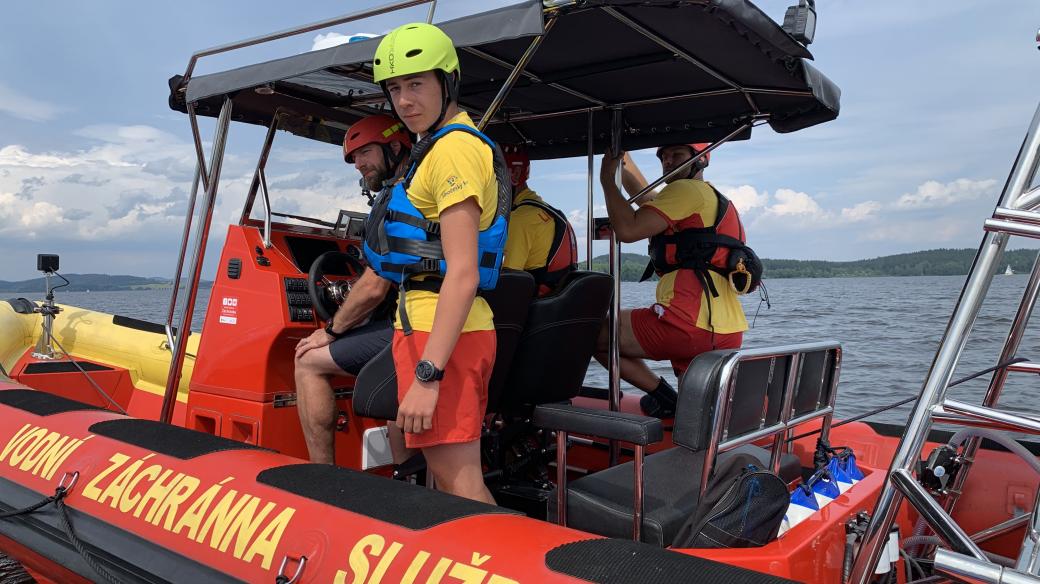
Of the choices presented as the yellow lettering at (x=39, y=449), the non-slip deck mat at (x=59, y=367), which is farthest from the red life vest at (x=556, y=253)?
the non-slip deck mat at (x=59, y=367)

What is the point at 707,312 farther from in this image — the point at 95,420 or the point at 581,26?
the point at 95,420

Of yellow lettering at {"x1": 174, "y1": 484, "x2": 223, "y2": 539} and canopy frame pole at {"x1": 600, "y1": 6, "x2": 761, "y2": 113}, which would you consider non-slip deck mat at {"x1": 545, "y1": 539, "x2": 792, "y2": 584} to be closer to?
A: yellow lettering at {"x1": 174, "y1": 484, "x2": 223, "y2": 539}

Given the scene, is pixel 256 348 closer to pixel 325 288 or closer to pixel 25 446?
pixel 325 288

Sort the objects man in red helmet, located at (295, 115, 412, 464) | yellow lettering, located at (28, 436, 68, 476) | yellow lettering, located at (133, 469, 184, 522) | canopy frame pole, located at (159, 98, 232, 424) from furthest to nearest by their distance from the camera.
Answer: canopy frame pole, located at (159, 98, 232, 424) → yellow lettering, located at (28, 436, 68, 476) → man in red helmet, located at (295, 115, 412, 464) → yellow lettering, located at (133, 469, 184, 522)

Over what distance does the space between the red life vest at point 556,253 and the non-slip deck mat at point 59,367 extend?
2724mm

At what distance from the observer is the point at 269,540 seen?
195 cm

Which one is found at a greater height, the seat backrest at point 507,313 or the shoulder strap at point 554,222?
the shoulder strap at point 554,222

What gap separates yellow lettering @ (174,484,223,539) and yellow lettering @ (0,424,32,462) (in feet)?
3.47

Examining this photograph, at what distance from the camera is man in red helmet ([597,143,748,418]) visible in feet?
11.0

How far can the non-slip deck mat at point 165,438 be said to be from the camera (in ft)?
7.84

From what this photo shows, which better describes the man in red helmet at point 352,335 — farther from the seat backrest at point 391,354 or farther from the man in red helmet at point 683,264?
the man in red helmet at point 683,264

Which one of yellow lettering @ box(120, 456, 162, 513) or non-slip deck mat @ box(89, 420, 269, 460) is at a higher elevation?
non-slip deck mat @ box(89, 420, 269, 460)

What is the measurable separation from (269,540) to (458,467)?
51 cm

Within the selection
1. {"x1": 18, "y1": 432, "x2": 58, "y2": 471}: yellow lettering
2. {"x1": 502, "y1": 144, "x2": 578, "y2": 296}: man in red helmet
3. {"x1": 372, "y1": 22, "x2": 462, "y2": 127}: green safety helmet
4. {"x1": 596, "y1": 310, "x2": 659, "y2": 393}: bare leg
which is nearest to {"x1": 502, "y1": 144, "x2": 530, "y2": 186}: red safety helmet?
{"x1": 502, "y1": 144, "x2": 578, "y2": 296}: man in red helmet
